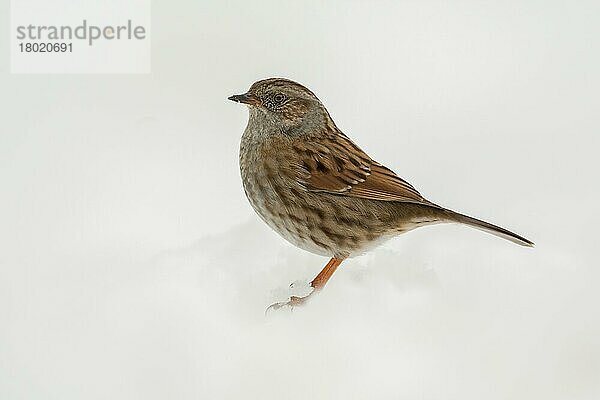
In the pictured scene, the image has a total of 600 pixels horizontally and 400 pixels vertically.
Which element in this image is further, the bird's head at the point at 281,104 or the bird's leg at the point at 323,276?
the bird's leg at the point at 323,276

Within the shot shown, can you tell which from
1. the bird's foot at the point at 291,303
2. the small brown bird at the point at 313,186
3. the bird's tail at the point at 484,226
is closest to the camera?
the bird's tail at the point at 484,226

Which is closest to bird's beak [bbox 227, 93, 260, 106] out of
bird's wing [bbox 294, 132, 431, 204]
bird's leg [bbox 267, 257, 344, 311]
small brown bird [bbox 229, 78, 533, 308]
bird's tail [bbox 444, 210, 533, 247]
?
small brown bird [bbox 229, 78, 533, 308]

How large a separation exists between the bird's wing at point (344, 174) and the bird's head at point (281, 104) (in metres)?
0.08

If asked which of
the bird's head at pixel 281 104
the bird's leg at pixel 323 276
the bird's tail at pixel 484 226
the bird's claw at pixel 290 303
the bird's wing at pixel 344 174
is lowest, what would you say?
the bird's claw at pixel 290 303

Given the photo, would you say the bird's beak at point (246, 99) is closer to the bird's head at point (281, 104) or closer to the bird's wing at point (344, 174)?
the bird's head at point (281, 104)

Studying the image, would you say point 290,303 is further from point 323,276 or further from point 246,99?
point 246,99

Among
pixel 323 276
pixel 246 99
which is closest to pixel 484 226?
pixel 323 276

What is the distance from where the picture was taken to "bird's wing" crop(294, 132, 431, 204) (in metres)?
3.40

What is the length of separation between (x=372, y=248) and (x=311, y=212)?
30 centimetres

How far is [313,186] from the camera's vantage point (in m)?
3.39

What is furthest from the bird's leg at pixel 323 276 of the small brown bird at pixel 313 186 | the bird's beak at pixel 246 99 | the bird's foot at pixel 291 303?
the bird's beak at pixel 246 99

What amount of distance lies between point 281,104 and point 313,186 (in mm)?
339

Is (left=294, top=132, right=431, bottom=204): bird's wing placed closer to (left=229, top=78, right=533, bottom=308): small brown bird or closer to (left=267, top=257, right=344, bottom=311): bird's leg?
(left=229, top=78, right=533, bottom=308): small brown bird

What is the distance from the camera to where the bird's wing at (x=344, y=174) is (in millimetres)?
3398
